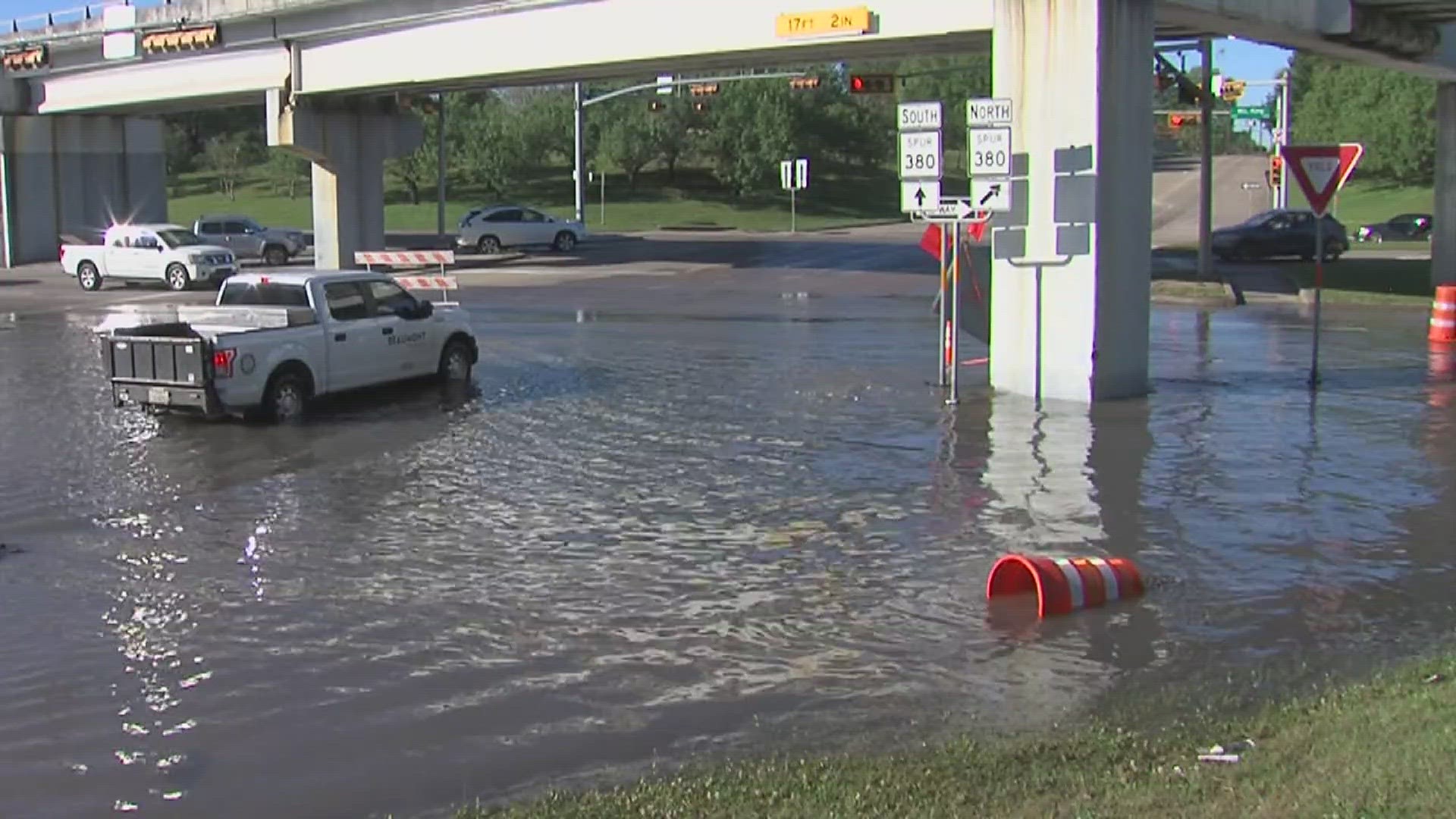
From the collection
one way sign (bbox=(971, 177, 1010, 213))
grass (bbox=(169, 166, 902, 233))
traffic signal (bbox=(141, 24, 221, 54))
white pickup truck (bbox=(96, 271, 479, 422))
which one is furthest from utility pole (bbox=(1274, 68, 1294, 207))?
white pickup truck (bbox=(96, 271, 479, 422))

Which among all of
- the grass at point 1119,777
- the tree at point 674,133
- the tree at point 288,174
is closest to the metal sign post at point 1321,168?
the grass at point 1119,777

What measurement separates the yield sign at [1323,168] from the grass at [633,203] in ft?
183

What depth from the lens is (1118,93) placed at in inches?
671

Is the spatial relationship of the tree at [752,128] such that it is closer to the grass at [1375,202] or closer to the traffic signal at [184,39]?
the grass at [1375,202]

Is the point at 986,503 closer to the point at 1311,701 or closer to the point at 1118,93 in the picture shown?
the point at 1311,701

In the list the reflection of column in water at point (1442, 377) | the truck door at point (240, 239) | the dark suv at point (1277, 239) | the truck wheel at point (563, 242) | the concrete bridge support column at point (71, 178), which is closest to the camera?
the reflection of column in water at point (1442, 377)

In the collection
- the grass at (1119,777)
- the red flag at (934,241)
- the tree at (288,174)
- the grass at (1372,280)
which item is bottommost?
the grass at (1119,777)

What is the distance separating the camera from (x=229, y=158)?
9100 centimetres

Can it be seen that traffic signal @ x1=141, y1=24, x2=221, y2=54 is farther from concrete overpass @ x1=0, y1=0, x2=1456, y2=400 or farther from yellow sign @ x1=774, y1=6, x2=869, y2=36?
yellow sign @ x1=774, y1=6, x2=869, y2=36

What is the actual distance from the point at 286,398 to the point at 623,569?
754 centimetres

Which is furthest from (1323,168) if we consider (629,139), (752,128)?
(629,139)

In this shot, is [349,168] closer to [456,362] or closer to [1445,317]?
[456,362]

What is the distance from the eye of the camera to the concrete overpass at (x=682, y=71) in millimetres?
17141

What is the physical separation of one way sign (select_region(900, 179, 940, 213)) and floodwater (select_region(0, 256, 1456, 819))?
217 centimetres
